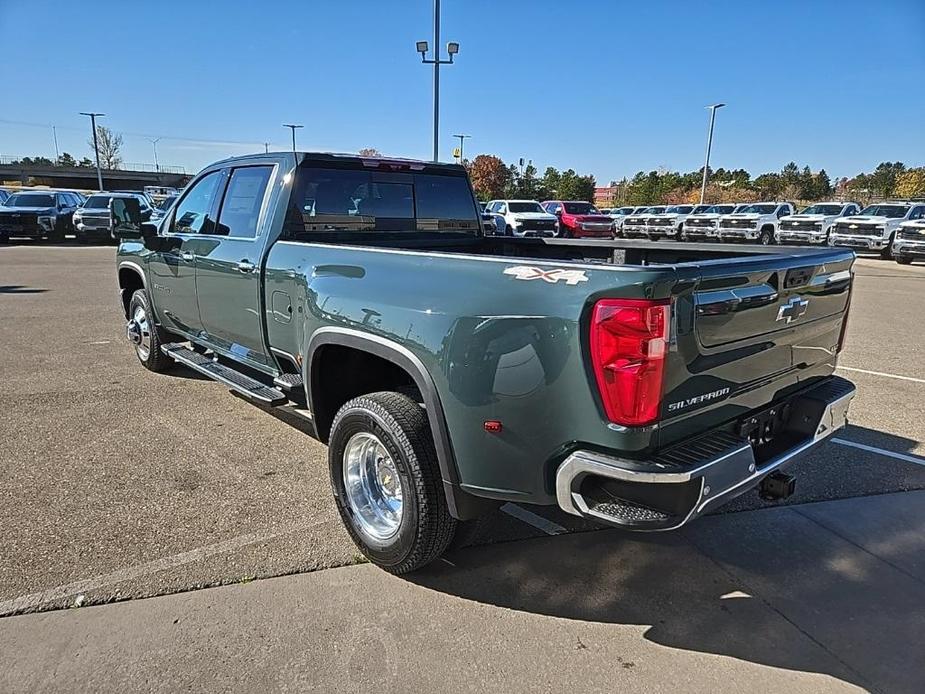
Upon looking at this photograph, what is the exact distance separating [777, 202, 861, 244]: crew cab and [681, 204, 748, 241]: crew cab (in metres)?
3.03

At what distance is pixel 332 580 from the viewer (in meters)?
2.96

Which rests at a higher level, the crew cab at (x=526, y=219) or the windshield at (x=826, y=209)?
the windshield at (x=826, y=209)

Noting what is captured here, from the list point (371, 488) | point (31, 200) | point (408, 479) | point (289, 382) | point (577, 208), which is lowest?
point (371, 488)

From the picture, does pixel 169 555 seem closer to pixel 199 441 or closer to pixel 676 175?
pixel 199 441

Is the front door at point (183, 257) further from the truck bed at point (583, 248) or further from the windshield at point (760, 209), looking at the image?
the windshield at point (760, 209)

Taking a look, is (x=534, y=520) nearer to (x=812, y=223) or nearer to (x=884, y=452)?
(x=884, y=452)

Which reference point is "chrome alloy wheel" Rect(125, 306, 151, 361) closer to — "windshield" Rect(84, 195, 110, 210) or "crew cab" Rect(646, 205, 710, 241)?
"windshield" Rect(84, 195, 110, 210)

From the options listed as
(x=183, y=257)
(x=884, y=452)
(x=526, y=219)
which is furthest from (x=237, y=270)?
(x=526, y=219)

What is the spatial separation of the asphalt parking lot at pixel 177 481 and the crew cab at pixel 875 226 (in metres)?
16.6

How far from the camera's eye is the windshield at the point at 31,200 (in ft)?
→ 72.1

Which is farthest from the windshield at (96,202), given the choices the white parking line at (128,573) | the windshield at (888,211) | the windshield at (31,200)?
the windshield at (888,211)

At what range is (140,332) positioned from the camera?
6.21 metres

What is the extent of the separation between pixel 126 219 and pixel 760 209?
1052 inches

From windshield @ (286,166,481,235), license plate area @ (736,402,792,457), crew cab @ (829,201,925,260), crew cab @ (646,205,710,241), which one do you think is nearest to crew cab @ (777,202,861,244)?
crew cab @ (829,201,925,260)
